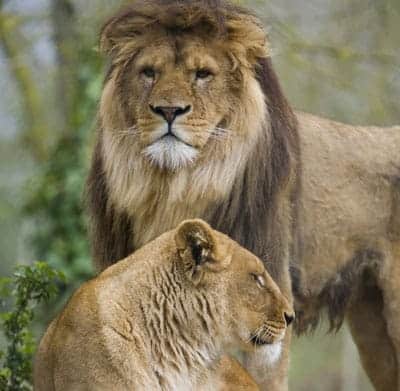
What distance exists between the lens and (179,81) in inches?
237

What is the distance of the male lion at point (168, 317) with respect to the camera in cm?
559

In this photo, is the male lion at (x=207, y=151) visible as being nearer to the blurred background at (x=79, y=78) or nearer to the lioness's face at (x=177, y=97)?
the lioness's face at (x=177, y=97)

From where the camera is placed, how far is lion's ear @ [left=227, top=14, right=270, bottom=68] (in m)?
6.19

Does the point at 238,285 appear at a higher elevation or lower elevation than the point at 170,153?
lower

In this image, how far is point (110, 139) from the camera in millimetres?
6395

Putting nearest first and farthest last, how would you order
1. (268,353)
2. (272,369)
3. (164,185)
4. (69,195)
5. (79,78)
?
1. (268,353)
2. (164,185)
3. (272,369)
4. (69,195)
5. (79,78)

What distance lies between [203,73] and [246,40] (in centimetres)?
27

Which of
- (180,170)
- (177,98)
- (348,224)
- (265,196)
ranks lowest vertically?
(348,224)

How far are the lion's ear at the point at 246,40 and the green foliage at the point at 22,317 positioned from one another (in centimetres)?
156

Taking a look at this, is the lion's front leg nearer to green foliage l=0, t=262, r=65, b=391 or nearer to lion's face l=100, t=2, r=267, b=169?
lion's face l=100, t=2, r=267, b=169

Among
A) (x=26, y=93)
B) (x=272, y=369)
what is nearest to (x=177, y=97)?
(x=272, y=369)

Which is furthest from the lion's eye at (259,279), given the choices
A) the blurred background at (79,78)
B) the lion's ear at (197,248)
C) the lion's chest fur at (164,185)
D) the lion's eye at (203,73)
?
the blurred background at (79,78)

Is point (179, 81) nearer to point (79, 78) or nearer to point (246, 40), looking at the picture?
point (246, 40)

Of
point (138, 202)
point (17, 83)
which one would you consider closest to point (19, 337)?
point (138, 202)
